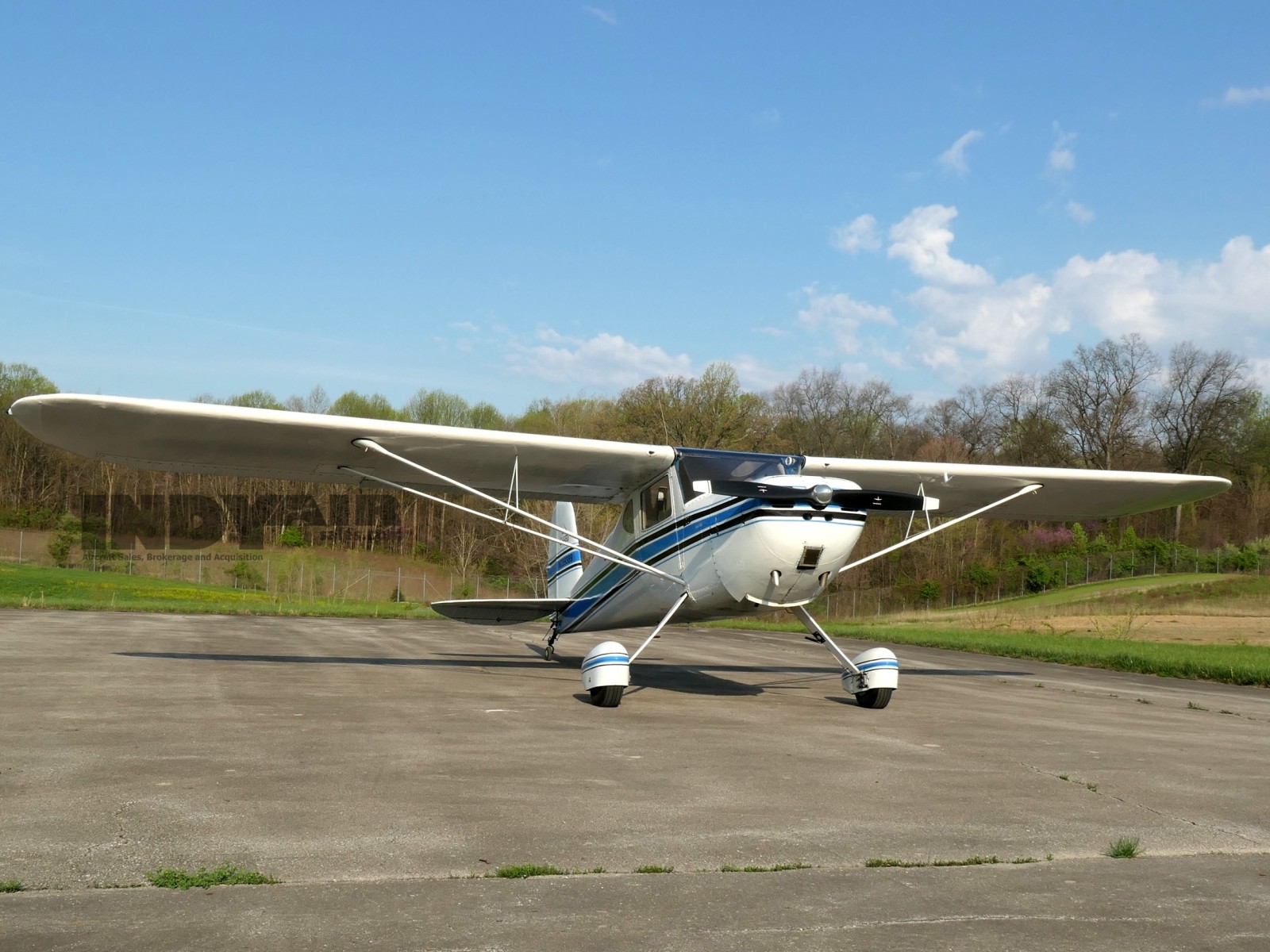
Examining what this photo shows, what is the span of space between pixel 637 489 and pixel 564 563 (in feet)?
10.8

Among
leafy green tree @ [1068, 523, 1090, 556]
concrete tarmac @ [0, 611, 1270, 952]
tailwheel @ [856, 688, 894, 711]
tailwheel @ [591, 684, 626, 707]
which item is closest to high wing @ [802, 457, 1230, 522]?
tailwheel @ [856, 688, 894, 711]

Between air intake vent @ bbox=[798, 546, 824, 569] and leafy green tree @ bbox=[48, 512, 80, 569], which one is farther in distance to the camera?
leafy green tree @ bbox=[48, 512, 80, 569]

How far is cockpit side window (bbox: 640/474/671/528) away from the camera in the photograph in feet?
40.0

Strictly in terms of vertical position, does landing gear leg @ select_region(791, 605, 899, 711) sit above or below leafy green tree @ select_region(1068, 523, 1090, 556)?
below

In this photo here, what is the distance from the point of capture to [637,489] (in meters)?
13.6

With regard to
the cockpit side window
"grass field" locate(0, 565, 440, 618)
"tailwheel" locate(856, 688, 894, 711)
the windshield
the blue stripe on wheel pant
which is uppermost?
the windshield

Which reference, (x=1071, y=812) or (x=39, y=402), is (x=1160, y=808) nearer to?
(x=1071, y=812)

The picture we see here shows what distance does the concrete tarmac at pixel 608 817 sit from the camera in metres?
3.38

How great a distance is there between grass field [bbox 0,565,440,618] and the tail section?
14.4m

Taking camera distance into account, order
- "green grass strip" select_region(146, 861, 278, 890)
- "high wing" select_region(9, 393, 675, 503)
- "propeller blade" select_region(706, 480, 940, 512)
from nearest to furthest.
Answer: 1. "green grass strip" select_region(146, 861, 278, 890)
2. "propeller blade" select_region(706, 480, 940, 512)
3. "high wing" select_region(9, 393, 675, 503)

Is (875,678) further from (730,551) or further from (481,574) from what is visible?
(481,574)

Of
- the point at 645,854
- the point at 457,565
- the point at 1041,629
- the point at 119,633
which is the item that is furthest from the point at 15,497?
the point at 645,854

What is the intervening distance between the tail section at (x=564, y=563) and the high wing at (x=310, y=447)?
1.81m

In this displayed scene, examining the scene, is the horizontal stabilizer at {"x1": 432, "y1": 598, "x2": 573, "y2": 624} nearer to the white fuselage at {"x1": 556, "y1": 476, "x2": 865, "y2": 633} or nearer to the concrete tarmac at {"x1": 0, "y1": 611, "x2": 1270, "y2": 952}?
the white fuselage at {"x1": 556, "y1": 476, "x2": 865, "y2": 633}
